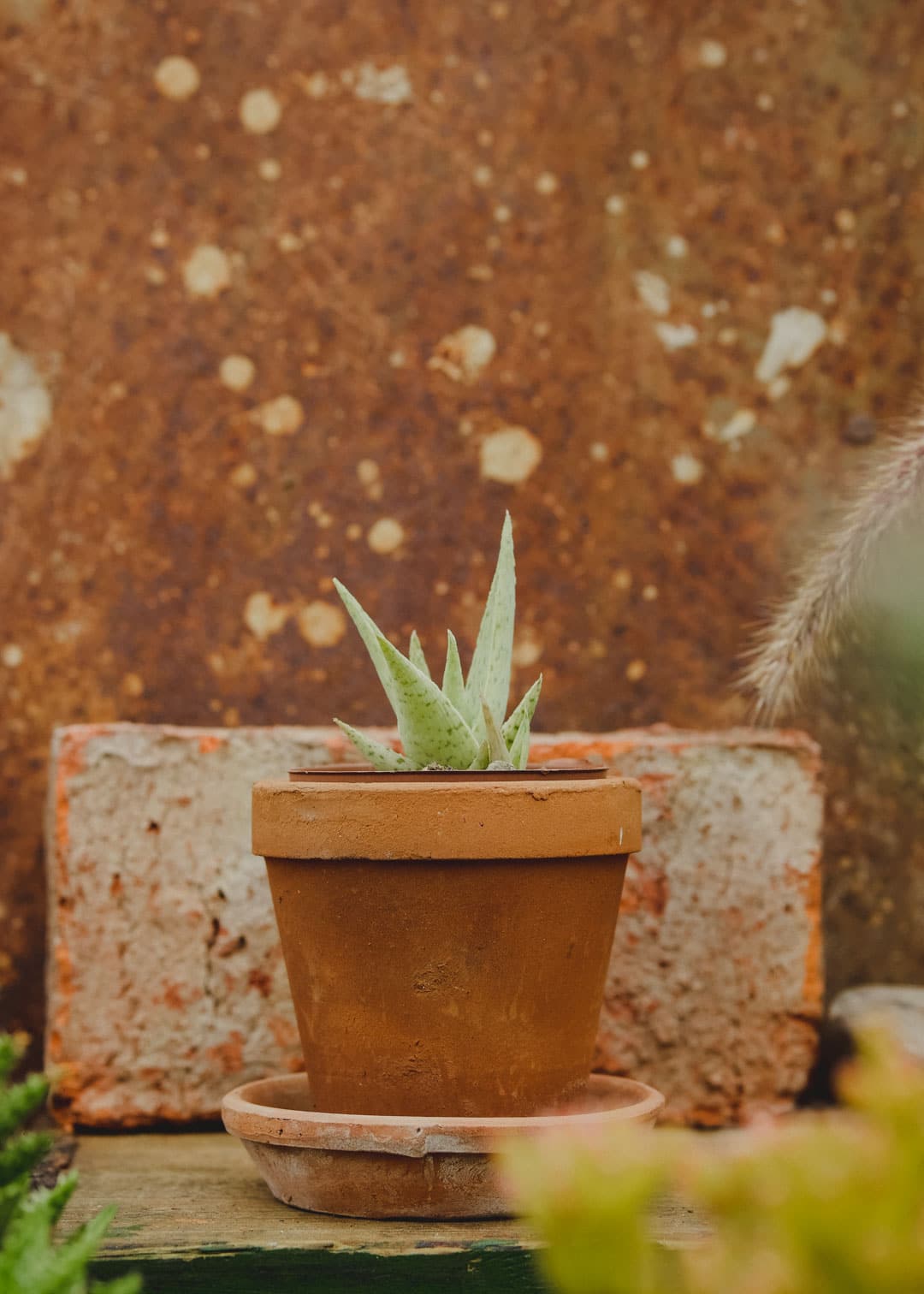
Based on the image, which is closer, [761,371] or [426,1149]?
[426,1149]

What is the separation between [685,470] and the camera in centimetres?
191

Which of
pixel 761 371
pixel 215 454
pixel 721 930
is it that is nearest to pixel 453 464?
pixel 215 454

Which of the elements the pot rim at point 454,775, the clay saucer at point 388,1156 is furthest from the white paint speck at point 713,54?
the clay saucer at point 388,1156

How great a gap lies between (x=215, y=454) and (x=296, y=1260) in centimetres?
114

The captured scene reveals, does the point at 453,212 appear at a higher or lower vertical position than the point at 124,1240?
higher

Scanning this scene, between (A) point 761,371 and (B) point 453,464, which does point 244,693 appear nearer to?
(B) point 453,464

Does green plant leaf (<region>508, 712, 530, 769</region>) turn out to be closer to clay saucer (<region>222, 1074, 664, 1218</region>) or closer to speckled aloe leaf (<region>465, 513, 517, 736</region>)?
speckled aloe leaf (<region>465, 513, 517, 736</region>)

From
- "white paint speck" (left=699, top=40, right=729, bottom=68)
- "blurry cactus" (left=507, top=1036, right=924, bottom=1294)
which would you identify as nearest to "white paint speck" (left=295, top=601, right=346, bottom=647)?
"white paint speck" (left=699, top=40, right=729, bottom=68)

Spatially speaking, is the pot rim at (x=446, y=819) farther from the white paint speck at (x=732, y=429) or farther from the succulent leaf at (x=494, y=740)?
the white paint speck at (x=732, y=429)

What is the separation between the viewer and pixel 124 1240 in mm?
1224

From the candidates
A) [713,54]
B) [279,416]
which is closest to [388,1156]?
[279,416]

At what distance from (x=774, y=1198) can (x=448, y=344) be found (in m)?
1.57

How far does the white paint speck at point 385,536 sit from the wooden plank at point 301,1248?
915 mm

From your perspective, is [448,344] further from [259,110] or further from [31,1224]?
[31,1224]
